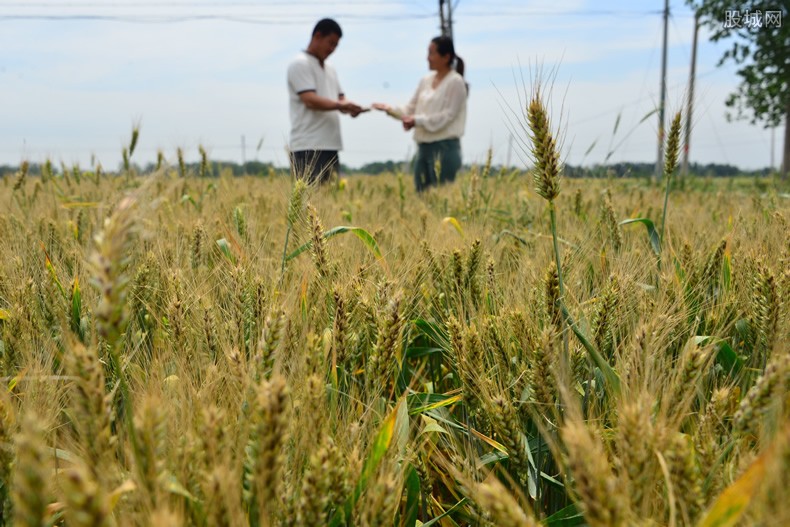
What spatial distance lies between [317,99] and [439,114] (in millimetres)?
1126

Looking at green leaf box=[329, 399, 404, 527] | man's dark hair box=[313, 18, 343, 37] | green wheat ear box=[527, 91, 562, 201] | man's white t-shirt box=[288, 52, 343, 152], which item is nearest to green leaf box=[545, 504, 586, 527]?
green leaf box=[329, 399, 404, 527]

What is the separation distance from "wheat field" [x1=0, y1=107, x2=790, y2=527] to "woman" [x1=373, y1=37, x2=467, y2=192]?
328cm

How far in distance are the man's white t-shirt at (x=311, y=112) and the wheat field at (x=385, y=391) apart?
2.78 meters

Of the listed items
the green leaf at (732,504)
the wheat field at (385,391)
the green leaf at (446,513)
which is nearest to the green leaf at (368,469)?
the wheat field at (385,391)

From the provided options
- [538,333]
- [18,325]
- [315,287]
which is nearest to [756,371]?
[538,333]

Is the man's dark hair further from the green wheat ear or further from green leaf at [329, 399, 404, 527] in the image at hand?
green leaf at [329, 399, 404, 527]

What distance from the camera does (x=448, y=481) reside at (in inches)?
42.7

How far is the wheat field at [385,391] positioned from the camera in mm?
591

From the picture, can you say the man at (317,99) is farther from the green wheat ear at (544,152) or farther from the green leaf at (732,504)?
the green leaf at (732,504)

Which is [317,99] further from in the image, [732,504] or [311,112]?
[732,504]

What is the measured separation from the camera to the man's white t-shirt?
4.39 m

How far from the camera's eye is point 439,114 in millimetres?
4957

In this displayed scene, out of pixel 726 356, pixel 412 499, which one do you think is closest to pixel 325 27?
pixel 726 356

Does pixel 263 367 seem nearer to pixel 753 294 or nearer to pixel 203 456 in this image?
pixel 203 456
